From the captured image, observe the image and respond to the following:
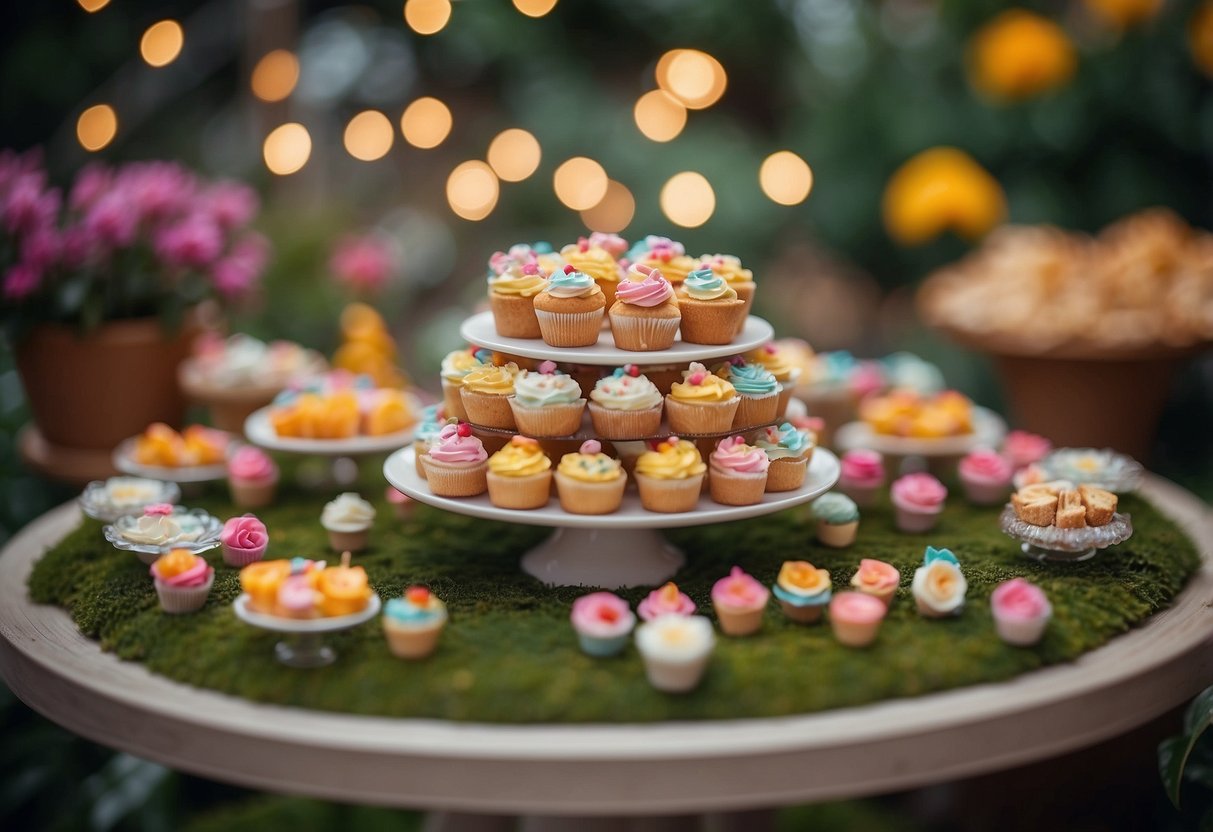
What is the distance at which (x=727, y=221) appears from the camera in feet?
14.5

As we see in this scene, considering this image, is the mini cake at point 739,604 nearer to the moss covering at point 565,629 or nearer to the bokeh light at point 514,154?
the moss covering at point 565,629

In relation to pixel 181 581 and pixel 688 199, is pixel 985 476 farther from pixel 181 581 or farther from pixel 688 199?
pixel 688 199

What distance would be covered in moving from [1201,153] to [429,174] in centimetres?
325

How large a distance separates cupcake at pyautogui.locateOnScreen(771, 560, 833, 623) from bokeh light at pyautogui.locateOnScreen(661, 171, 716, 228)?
8.99 feet

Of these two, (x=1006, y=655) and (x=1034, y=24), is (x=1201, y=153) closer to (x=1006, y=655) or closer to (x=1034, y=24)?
(x=1034, y=24)

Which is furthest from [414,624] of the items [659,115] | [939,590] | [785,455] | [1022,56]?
[659,115]

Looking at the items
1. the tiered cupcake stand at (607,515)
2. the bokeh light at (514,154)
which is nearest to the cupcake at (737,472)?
the tiered cupcake stand at (607,515)

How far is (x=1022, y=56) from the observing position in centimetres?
372

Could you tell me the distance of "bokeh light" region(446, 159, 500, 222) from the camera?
16.3 ft

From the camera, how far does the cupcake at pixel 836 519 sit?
2258 millimetres

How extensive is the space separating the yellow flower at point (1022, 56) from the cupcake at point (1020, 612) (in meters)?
2.45

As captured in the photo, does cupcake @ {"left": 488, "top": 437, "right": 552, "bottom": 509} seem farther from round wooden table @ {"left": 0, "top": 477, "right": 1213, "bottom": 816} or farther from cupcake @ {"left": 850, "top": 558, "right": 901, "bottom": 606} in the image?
cupcake @ {"left": 850, "top": 558, "right": 901, "bottom": 606}

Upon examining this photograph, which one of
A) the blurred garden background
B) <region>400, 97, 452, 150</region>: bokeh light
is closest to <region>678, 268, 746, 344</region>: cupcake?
the blurred garden background

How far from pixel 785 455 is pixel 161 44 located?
298cm
